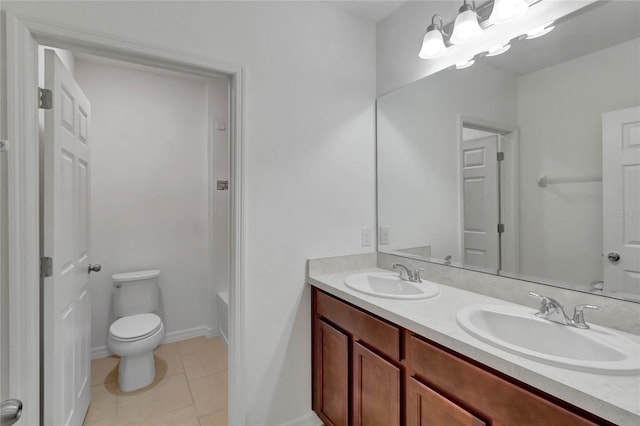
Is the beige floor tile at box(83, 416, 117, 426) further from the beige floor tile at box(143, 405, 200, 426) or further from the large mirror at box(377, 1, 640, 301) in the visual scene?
the large mirror at box(377, 1, 640, 301)

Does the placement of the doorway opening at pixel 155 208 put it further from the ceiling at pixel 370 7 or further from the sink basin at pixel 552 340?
the sink basin at pixel 552 340

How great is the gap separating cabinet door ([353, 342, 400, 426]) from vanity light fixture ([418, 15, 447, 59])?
60.0 inches

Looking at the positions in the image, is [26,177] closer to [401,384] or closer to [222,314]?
[401,384]

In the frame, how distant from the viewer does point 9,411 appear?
554mm

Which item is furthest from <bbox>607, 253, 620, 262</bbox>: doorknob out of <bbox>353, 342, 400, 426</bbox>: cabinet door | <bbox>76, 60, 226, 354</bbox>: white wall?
<bbox>76, 60, 226, 354</bbox>: white wall

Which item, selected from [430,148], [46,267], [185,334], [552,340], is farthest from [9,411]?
[185,334]

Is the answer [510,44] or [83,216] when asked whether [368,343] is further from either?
[83,216]

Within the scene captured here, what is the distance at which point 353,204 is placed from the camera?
200 cm

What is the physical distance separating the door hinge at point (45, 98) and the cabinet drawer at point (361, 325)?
1557mm

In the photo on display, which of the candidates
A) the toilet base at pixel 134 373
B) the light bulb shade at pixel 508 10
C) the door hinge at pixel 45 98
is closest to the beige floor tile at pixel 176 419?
the toilet base at pixel 134 373

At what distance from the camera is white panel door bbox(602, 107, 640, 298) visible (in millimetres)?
1050

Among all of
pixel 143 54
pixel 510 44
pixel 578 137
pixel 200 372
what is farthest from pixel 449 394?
pixel 200 372

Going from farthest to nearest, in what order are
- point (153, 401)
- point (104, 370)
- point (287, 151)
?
1. point (104, 370)
2. point (153, 401)
3. point (287, 151)

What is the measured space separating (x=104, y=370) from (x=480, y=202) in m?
2.98
